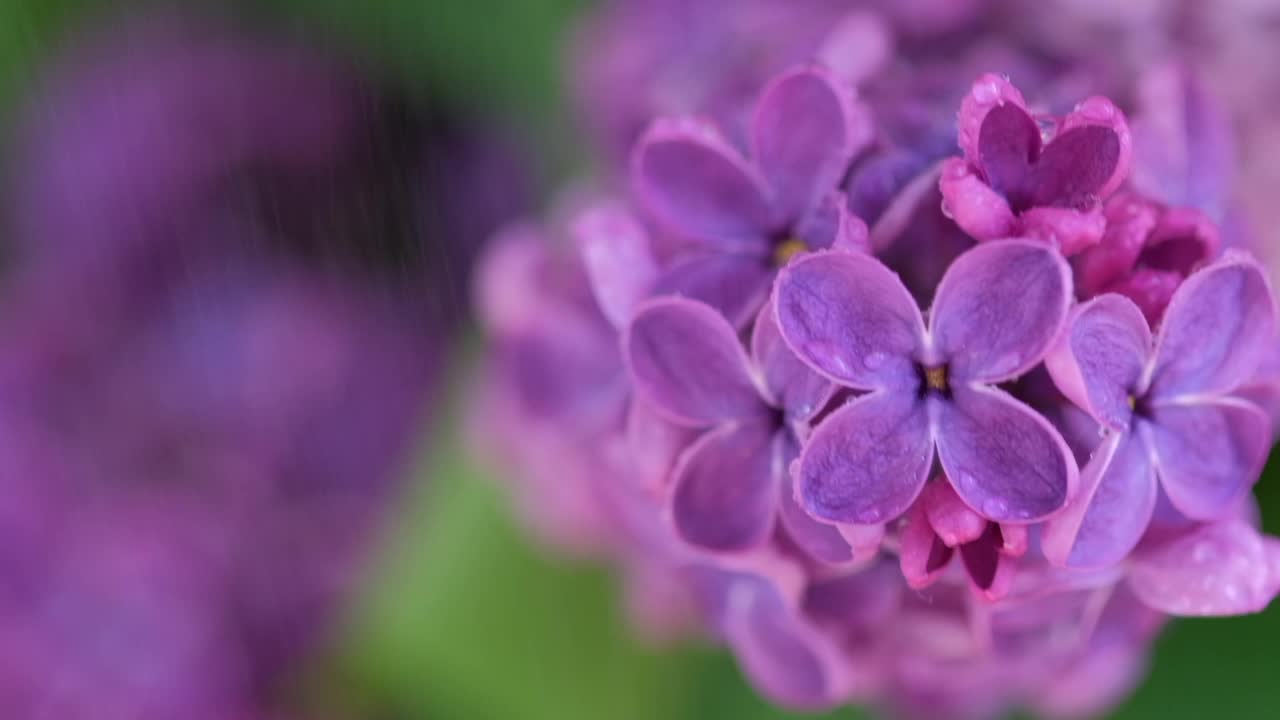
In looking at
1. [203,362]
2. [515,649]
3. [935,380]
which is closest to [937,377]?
[935,380]

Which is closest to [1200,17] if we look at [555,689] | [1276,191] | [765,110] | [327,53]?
[1276,191]

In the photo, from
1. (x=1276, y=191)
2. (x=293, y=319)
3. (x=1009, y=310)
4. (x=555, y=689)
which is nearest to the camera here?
(x=1009, y=310)

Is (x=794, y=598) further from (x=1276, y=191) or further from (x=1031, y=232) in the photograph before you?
(x=1276, y=191)

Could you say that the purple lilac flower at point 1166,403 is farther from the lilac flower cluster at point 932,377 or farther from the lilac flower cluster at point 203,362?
the lilac flower cluster at point 203,362

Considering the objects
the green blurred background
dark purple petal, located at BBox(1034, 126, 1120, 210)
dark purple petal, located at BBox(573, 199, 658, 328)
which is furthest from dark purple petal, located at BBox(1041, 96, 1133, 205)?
the green blurred background

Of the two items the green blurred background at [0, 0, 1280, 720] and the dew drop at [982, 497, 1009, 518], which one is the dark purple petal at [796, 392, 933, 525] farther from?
the green blurred background at [0, 0, 1280, 720]

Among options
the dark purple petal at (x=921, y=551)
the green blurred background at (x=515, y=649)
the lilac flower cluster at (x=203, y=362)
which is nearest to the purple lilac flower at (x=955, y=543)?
the dark purple petal at (x=921, y=551)

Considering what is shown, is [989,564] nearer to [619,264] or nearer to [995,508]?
[995,508]
